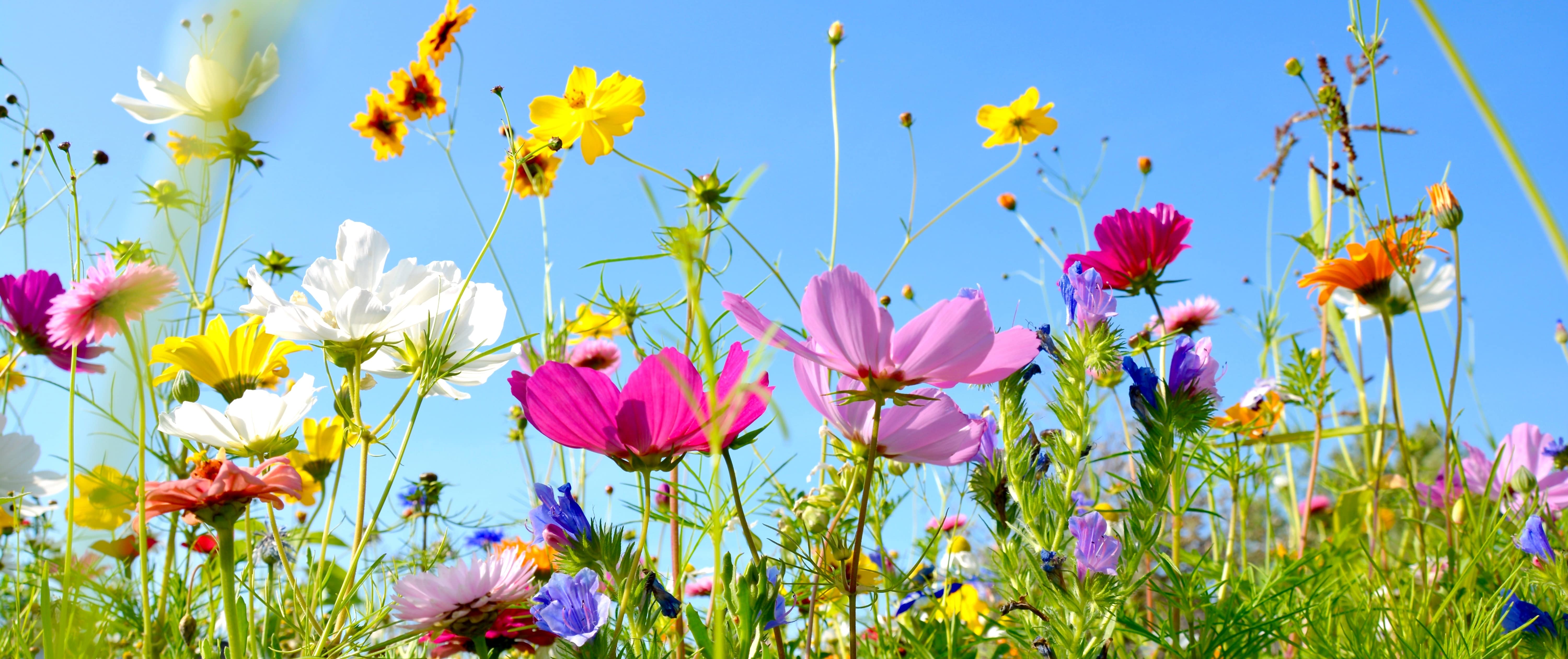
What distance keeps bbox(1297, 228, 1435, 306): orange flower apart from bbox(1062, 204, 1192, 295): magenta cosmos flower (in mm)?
515

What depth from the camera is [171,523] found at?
97 cm

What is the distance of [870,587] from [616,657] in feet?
1.28

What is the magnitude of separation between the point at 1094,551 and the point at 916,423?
0.15 metres

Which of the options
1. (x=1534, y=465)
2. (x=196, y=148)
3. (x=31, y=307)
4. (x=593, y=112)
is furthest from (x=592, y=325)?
(x=1534, y=465)

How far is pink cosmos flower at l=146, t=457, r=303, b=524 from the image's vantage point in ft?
1.98

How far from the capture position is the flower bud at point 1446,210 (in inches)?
46.9

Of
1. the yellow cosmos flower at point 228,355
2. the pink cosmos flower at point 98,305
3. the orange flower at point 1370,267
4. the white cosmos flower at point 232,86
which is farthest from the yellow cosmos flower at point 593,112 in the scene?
the orange flower at point 1370,267

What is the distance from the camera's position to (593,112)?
1170 millimetres

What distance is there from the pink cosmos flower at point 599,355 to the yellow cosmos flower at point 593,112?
62 centimetres

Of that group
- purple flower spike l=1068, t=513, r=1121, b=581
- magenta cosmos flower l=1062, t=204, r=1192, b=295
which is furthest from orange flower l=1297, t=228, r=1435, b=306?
purple flower spike l=1068, t=513, r=1121, b=581

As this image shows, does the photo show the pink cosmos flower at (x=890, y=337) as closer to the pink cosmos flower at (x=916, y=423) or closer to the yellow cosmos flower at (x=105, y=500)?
the pink cosmos flower at (x=916, y=423)

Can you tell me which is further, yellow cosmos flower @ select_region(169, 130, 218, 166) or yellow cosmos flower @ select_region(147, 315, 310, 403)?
yellow cosmos flower @ select_region(147, 315, 310, 403)

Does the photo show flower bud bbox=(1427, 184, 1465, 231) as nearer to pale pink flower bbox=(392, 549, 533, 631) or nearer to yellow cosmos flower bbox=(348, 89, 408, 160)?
pale pink flower bbox=(392, 549, 533, 631)

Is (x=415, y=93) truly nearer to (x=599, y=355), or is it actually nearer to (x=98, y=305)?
(x=599, y=355)
